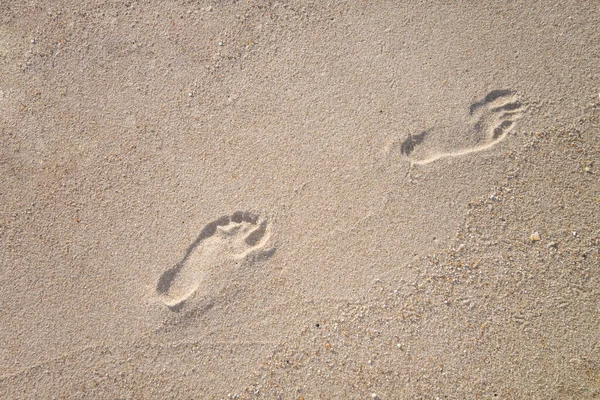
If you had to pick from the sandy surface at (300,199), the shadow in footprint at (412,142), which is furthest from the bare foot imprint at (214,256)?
the shadow in footprint at (412,142)

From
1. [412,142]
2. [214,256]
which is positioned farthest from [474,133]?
[214,256]

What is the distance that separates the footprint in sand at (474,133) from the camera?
2.10m

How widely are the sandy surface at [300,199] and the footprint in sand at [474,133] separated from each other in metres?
0.01

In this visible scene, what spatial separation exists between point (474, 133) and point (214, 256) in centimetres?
146

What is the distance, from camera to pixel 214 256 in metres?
2.09

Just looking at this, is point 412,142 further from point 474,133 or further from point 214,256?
point 214,256

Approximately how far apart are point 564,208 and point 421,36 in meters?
1.13

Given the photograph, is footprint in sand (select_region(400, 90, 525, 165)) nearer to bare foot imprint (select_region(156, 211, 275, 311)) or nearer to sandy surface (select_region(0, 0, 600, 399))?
sandy surface (select_region(0, 0, 600, 399))

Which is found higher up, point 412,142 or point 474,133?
point 412,142

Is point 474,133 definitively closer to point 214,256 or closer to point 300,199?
point 300,199

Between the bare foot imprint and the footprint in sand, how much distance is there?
0.87 m

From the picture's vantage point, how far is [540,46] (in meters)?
2.12

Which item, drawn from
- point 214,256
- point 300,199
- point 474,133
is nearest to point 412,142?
point 474,133

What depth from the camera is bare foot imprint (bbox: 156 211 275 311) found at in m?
2.08
